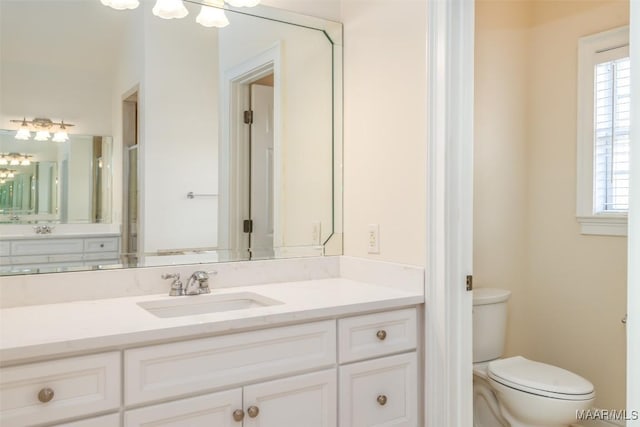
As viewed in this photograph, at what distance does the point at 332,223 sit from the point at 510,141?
4.06 feet

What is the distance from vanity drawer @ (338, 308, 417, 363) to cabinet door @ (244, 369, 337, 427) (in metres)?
0.10

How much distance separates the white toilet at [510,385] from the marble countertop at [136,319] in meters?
0.75

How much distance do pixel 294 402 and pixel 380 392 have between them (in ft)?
1.15

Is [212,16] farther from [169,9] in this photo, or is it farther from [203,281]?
[203,281]

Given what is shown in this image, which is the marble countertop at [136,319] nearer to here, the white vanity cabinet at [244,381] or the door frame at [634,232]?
the white vanity cabinet at [244,381]

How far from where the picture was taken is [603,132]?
259cm

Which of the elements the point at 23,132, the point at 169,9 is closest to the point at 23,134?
the point at 23,132

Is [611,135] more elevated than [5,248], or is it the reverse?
[611,135]

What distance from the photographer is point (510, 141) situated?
2.82 meters

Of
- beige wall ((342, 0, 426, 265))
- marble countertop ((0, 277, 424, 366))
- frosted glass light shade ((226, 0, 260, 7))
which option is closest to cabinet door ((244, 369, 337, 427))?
marble countertop ((0, 277, 424, 366))

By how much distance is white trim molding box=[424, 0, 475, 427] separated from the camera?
1769mm

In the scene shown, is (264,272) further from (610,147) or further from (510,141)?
(610,147)

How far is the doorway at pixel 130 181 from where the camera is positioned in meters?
1.81

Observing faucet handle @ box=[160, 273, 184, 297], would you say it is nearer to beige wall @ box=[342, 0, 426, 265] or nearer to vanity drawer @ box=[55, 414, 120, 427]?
vanity drawer @ box=[55, 414, 120, 427]
